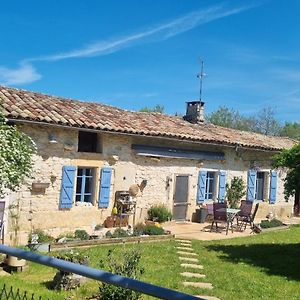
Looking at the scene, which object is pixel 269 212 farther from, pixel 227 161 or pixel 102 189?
pixel 102 189

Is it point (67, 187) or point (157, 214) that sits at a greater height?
point (67, 187)

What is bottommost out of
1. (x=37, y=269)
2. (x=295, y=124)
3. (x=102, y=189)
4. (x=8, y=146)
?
(x=37, y=269)

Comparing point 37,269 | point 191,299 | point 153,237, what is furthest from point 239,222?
point 191,299

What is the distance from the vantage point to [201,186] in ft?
51.3

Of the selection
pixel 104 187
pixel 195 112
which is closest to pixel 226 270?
pixel 104 187

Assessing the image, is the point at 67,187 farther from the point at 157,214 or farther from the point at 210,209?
the point at 210,209

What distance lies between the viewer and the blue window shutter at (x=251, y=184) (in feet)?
58.3

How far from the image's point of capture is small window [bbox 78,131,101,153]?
12500 millimetres

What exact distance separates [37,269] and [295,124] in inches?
1730

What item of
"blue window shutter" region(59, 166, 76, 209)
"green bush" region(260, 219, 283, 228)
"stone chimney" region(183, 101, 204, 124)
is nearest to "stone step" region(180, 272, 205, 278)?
"blue window shutter" region(59, 166, 76, 209)

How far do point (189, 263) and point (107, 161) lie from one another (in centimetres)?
490

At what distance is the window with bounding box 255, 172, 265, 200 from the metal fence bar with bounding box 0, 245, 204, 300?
17.2 metres

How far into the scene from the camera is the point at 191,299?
171cm

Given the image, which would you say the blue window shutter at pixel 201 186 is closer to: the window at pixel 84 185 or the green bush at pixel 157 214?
the green bush at pixel 157 214
